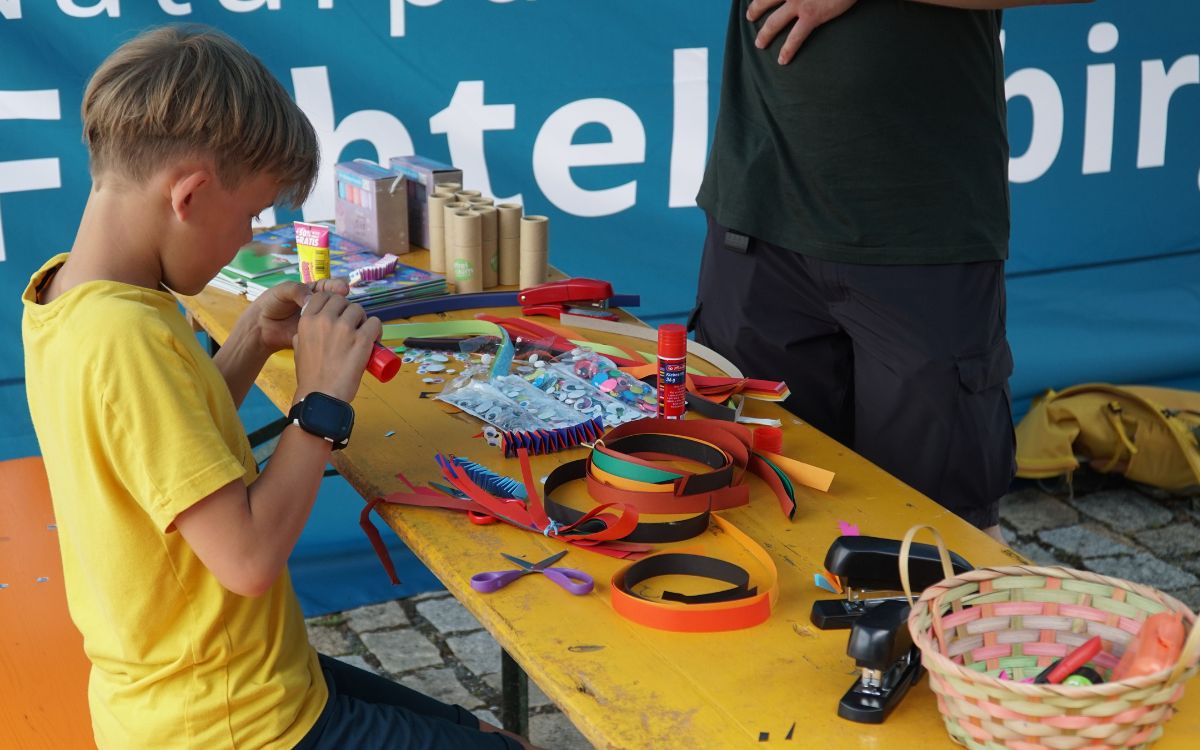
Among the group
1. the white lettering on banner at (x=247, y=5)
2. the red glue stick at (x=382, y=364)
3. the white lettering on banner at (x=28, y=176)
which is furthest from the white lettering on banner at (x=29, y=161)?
the red glue stick at (x=382, y=364)

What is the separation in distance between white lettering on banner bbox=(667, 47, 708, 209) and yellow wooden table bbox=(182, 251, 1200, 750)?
2002 mm

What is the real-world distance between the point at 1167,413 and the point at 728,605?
325 cm

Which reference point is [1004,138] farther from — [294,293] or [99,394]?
[99,394]

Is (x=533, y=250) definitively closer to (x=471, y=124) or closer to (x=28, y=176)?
(x=471, y=124)

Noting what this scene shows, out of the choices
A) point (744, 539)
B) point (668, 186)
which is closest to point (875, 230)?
point (744, 539)

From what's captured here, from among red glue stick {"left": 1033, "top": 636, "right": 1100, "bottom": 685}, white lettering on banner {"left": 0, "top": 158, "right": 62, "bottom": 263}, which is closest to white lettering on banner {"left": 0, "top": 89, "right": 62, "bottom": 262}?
white lettering on banner {"left": 0, "top": 158, "right": 62, "bottom": 263}

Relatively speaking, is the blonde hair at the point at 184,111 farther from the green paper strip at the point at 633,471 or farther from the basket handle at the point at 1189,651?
the basket handle at the point at 1189,651

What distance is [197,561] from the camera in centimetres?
147

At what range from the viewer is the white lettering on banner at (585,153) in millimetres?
3658

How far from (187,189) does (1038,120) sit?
342 centimetres

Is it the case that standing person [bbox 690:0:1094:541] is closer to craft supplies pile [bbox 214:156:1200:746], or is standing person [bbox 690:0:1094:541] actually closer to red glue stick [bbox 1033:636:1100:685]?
craft supplies pile [bbox 214:156:1200:746]

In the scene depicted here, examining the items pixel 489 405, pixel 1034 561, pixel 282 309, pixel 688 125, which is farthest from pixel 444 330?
pixel 1034 561

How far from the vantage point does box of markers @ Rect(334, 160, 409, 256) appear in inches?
108

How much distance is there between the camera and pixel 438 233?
267 centimetres
